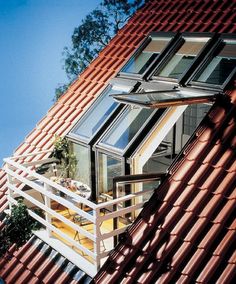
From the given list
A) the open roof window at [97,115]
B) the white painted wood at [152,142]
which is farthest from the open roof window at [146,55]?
the white painted wood at [152,142]

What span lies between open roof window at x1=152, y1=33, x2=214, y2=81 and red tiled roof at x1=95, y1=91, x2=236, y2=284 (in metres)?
1.46

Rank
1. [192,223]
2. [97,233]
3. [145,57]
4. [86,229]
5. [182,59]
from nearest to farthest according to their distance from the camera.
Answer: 1. [192,223]
2. [97,233]
3. [86,229]
4. [182,59]
5. [145,57]

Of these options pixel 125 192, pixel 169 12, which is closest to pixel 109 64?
pixel 169 12

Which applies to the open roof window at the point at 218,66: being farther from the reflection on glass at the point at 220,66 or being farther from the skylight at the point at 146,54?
the skylight at the point at 146,54

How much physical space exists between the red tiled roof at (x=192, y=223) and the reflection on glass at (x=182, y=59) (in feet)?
4.92

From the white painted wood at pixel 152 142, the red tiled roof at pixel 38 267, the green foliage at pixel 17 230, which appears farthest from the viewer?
the green foliage at pixel 17 230

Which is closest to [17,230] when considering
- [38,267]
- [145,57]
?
[38,267]

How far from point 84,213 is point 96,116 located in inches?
97.2

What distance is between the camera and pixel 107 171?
6371 millimetres

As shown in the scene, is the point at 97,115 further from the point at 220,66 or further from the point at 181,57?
the point at 220,66

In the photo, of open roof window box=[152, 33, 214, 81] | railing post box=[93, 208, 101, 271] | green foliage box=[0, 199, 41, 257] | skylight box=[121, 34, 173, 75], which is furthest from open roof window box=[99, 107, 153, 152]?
green foliage box=[0, 199, 41, 257]

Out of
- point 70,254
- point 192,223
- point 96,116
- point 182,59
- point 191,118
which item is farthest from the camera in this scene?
point 191,118

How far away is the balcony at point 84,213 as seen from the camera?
4.63 m

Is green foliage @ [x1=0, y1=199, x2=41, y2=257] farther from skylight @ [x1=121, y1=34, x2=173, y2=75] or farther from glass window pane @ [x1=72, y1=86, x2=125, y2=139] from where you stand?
skylight @ [x1=121, y1=34, x2=173, y2=75]
